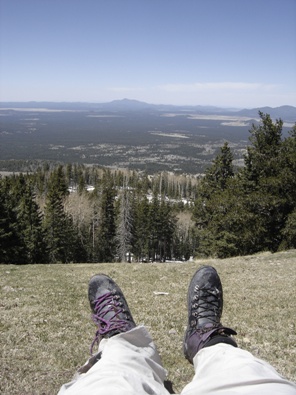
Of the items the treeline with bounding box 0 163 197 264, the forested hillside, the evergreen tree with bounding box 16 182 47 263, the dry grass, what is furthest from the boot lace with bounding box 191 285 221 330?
the evergreen tree with bounding box 16 182 47 263

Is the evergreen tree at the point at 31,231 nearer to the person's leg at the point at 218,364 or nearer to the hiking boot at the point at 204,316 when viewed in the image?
the hiking boot at the point at 204,316

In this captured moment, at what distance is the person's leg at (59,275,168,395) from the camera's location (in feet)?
8.93

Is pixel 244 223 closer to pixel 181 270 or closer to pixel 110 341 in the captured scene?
pixel 181 270

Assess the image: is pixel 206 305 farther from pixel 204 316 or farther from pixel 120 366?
pixel 120 366

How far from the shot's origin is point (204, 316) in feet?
15.2

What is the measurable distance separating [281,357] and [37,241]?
41.9 m

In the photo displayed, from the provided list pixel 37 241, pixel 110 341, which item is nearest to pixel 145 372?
pixel 110 341

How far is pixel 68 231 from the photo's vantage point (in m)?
52.5

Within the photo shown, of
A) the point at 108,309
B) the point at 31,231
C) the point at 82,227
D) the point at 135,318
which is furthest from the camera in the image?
the point at 82,227

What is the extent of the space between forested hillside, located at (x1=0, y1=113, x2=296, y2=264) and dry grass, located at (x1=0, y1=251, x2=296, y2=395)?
35.1 feet

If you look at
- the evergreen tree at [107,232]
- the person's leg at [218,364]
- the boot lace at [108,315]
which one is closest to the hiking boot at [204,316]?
the person's leg at [218,364]

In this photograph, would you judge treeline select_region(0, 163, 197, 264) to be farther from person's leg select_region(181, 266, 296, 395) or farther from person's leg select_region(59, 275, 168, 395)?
person's leg select_region(181, 266, 296, 395)

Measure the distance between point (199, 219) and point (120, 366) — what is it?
33.9 m

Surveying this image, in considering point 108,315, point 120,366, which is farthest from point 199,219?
point 120,366
